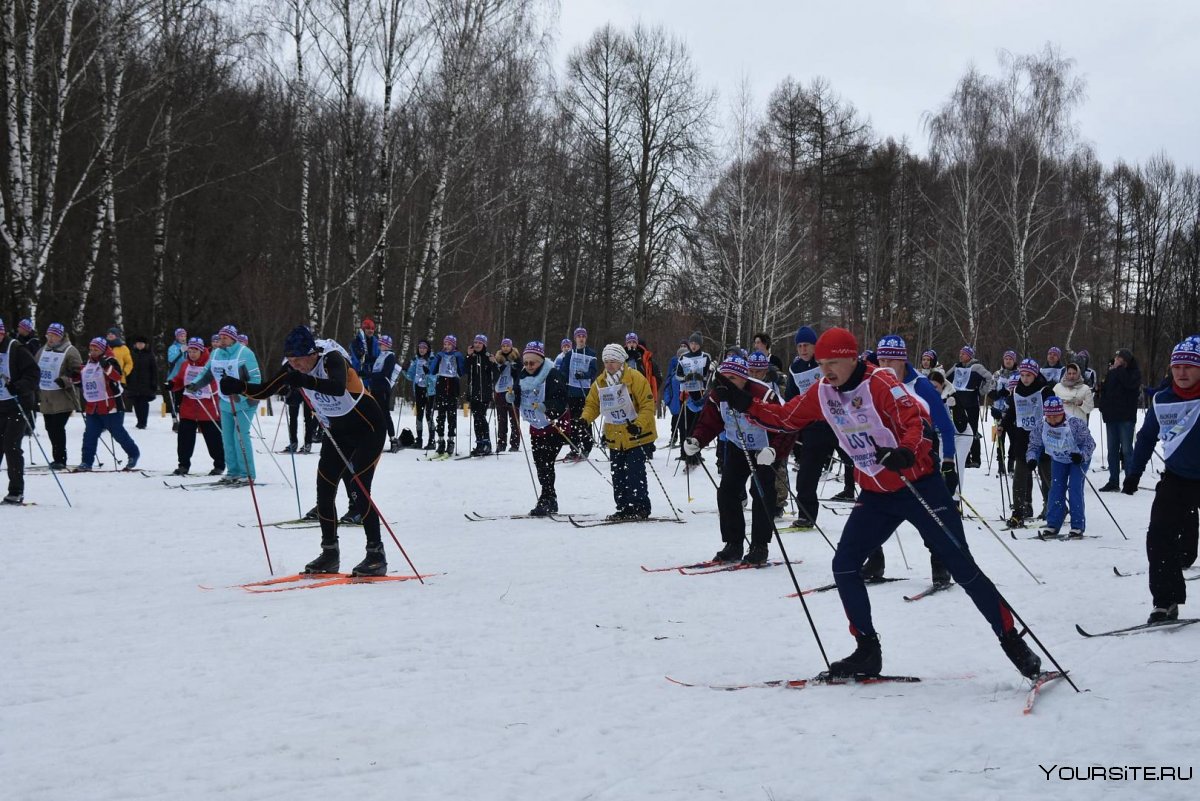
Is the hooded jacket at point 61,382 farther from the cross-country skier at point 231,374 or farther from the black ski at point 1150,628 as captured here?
the black ski at point 1150,628

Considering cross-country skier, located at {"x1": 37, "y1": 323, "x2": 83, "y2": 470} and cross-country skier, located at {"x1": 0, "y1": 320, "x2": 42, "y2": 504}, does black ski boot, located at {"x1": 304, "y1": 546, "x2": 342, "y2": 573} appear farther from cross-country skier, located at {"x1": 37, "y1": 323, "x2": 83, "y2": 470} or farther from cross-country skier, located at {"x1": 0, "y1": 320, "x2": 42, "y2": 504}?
cross-country skier, located at {"x1": 37, "y1": 323, "x2": 83, "y2": 470}

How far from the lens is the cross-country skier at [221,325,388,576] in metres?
7.27

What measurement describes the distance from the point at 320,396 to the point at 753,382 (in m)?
3.31

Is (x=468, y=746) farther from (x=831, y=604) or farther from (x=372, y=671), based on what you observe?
(x=831, y=604)

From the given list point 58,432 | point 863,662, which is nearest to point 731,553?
point 863,662

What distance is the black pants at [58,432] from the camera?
13.9m

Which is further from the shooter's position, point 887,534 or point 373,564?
point 373,564

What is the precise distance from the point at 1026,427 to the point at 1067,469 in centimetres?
122

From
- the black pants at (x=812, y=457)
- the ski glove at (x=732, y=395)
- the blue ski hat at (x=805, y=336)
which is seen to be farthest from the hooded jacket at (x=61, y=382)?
the ski glove at (x=732, y=395)

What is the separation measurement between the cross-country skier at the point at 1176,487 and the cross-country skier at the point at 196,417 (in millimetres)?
11105

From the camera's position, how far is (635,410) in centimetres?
1052

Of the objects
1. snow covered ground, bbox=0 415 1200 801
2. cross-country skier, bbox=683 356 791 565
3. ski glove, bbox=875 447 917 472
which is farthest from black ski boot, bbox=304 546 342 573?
ski glove, bbox=875 447 917 472

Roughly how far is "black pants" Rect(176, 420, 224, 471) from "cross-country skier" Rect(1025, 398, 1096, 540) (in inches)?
415

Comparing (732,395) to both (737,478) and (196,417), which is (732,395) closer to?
(737,478)
